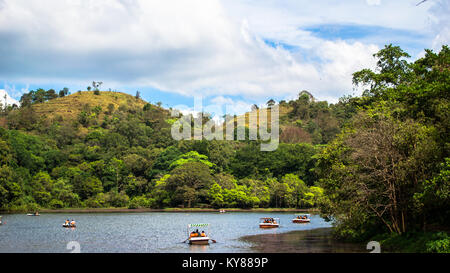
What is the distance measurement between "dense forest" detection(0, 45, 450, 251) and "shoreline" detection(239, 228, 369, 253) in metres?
1.76

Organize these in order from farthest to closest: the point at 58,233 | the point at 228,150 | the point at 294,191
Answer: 1. the point at 228,150
2. the point at 294,191
3. the point at 58,233

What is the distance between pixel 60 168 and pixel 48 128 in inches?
1517

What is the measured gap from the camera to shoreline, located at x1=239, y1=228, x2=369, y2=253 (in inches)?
1251

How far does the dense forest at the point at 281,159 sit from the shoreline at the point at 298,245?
5.77 feet

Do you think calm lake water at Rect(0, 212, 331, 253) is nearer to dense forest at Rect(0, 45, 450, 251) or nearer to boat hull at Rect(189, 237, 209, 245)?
boat hull at Rect(189, 237, 209, 245)

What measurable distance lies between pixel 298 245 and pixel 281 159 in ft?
243

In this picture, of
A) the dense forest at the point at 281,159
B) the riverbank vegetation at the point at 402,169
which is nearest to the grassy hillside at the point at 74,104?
the dense forest at the point at 281,159

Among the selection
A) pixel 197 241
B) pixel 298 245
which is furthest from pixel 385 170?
pixel 197 241

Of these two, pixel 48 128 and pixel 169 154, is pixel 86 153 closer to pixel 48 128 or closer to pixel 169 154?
pixel 169 154

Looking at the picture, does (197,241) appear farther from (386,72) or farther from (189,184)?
(189,184)

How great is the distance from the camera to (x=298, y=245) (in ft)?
116

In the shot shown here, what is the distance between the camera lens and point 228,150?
11444 cm

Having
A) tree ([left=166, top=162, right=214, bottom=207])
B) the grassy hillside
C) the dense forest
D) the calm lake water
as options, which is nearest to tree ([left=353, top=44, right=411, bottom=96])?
the dense forest

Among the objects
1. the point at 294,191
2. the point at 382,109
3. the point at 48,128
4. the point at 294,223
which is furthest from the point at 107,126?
the point at 382,109
